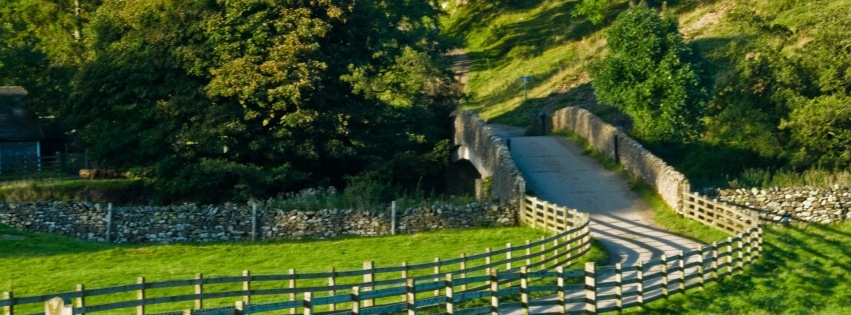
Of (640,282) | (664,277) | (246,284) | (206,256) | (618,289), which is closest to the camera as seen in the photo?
(246,284)

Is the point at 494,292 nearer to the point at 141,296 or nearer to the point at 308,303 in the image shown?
the point at 308,303

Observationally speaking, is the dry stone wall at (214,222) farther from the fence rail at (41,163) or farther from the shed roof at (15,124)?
the shed roof at (15,124)

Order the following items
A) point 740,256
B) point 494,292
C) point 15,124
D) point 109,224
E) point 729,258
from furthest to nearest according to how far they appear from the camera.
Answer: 1. point 15,124
2. point 109,224
3. point 740,256
4. point 729,258
5. point 494,292

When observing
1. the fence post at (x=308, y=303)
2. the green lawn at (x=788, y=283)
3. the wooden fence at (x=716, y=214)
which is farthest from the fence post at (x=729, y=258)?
the fence post at (x=308, y=303)

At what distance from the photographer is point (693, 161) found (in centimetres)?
5059

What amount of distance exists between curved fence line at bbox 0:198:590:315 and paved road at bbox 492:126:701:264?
5.10 ft

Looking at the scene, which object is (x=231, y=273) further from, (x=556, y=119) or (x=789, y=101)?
A: (x=556, y=119)

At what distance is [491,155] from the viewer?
49656 mm

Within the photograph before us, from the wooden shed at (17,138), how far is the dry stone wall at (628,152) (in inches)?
919

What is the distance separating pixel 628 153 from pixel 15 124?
93.5 feet

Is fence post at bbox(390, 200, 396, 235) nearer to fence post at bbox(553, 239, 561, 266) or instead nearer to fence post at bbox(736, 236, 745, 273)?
fence post at bbox(553, 239, 561, 266)

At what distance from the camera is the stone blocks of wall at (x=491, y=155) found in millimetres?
44906

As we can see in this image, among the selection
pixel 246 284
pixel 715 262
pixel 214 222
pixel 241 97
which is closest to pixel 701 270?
pixel 715 262

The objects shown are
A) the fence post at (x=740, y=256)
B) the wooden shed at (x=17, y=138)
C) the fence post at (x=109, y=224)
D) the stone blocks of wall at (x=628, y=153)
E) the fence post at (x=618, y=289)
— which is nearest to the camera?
the fence post at (x=618, y=289)
